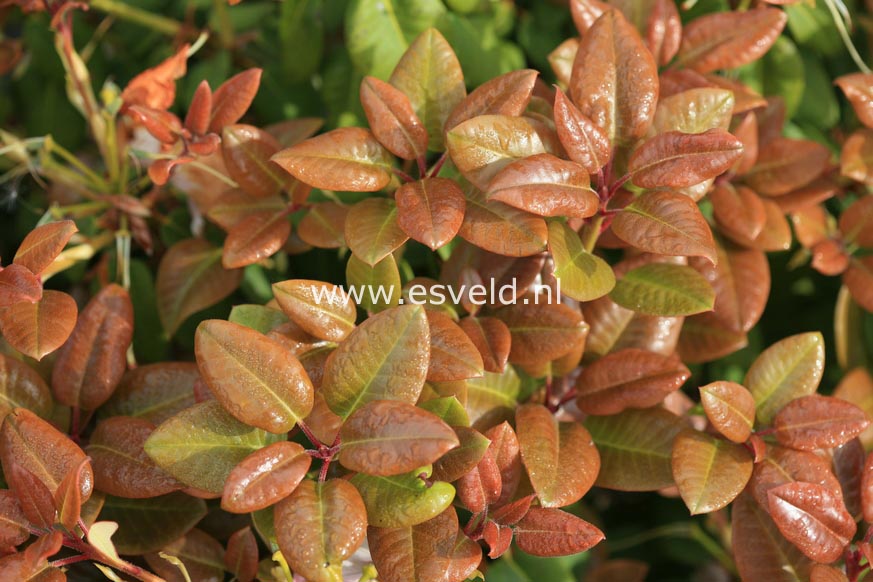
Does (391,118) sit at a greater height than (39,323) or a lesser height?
greater

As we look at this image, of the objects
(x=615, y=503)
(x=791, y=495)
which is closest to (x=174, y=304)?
(x=791, y=495)

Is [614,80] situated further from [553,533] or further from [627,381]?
[553,533]

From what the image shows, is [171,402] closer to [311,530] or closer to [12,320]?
[12,320]

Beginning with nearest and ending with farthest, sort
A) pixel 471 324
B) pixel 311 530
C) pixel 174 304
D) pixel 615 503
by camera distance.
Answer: pixel 311 530 < pixel 471 324 < pixel 174 304 < pixel 615 503

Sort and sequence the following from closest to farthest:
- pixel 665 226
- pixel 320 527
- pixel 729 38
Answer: pixel 320 527 < pixel 665 226 < pixel 729 38

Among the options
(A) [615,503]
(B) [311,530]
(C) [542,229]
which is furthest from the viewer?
(A) [615,503]

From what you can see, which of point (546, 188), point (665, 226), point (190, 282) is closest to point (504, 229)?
point (546, 188)
